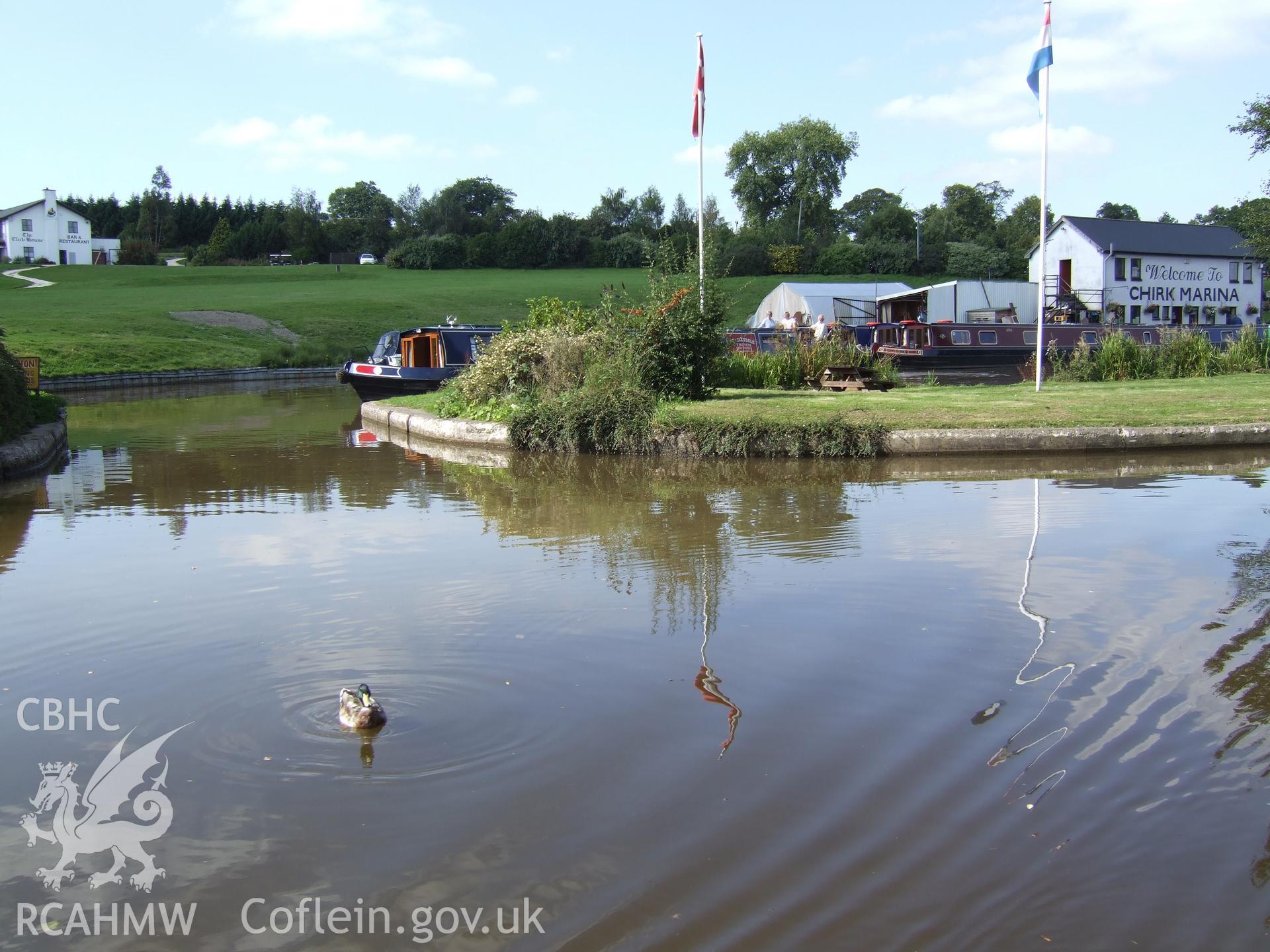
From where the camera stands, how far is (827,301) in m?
38.9

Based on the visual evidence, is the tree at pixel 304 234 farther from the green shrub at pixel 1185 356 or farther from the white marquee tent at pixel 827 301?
the green shrub at pixel 1185 356

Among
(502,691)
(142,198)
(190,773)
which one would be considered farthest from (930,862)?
(142,198)

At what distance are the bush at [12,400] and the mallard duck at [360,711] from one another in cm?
1026

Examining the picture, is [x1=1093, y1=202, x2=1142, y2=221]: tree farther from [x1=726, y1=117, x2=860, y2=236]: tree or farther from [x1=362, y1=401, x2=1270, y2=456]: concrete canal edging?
[x1=362, y1=401, x2=1270, y2=456]: concrete canal edging

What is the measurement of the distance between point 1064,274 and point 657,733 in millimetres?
51209

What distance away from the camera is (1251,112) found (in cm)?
2984

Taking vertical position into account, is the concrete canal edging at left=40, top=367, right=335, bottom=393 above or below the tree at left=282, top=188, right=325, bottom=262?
below

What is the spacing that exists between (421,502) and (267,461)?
4.14 m

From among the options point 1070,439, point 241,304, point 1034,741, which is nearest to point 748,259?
point 241,304

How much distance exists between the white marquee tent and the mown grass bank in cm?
2227

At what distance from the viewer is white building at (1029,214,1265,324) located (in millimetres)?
47594

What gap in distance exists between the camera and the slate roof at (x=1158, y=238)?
47719 millimetres

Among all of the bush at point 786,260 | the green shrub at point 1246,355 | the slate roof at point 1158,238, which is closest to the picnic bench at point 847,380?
the green shrub at point 1246,355

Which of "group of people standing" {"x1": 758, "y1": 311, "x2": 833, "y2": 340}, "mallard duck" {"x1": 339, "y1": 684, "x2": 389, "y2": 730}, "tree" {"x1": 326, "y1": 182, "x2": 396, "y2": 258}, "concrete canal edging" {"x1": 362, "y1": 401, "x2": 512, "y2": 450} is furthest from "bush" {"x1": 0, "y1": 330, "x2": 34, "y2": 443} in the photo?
"tree" {"x1": 326, "y1": 182, "x2": 396, "y2": 258}
